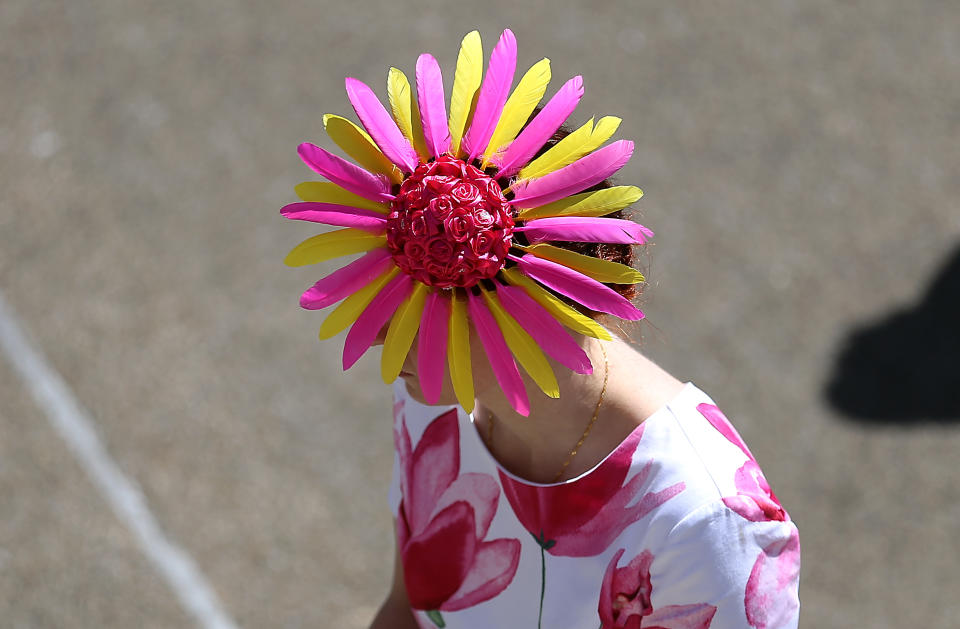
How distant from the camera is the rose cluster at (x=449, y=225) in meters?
1.60


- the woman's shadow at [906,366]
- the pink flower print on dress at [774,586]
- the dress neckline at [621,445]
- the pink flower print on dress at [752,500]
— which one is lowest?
the woman's shadow at [906,366]

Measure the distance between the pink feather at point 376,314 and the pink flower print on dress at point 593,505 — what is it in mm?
496

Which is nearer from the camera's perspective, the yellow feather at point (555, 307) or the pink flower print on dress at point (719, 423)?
the yellow feather at point (555, 307)

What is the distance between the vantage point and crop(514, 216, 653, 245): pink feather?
5.36ft

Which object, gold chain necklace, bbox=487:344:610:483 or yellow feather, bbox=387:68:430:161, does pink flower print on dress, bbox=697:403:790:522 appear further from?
yellow feather, bbox=387:68:430:161

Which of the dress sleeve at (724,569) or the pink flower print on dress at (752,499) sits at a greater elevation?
the pink flower print on dress at (752,499)

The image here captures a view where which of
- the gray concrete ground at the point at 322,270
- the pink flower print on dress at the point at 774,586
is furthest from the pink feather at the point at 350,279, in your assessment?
the gray concrete ground at the point at 322,270

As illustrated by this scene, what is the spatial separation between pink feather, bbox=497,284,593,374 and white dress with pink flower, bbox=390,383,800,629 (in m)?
0.30

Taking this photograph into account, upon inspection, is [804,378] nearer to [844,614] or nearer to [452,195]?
[844,614]

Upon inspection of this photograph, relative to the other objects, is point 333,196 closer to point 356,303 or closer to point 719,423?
point 356,303

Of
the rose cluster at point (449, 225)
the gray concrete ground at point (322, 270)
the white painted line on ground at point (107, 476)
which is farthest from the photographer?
the gray concrete ground at point (322, 270)

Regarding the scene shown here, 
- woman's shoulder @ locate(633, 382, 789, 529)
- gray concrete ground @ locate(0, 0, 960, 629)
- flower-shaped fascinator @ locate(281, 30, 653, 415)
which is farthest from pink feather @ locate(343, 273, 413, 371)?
gray concrete ground @ locate(0, 0, 960, 629)

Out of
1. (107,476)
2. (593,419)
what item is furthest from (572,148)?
(107,476)

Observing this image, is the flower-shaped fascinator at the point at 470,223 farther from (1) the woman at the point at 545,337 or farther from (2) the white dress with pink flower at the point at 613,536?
(2) the white dress with pink flower at the point at 613,536
